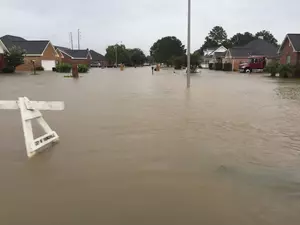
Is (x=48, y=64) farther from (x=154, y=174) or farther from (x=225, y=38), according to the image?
(x=225, y=38)

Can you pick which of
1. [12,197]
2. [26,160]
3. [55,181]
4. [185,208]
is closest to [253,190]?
[185,208]

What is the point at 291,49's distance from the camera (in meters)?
41.5

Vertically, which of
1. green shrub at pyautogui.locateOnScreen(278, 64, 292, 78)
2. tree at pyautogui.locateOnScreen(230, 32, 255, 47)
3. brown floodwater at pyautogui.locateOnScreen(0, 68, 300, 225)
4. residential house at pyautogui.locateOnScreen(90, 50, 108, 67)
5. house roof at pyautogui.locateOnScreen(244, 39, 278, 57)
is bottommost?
brown floodwater at pyautogui.locateOnScreen(0, 68, 300, 225)

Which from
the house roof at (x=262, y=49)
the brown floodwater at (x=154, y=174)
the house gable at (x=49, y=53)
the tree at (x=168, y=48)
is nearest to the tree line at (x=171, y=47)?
the tree at (x=168, y=48)

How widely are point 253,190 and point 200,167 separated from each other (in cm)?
114

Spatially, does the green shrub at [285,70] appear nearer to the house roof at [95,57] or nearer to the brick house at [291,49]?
the brick house at [291,49]

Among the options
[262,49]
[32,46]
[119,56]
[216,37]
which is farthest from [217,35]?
[32,46]

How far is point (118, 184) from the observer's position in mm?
4879

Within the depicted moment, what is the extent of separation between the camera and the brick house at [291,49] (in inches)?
1581

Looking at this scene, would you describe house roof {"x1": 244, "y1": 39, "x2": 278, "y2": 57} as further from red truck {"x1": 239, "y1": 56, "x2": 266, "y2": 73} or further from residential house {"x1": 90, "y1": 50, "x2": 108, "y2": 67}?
residential house {"x1": 90, "y1": 50, "x2": 108, "y2": 67}

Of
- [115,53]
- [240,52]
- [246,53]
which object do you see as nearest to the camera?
[246,53]

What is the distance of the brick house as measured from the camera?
40.2m

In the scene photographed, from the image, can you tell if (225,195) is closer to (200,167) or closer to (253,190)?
(253,190)

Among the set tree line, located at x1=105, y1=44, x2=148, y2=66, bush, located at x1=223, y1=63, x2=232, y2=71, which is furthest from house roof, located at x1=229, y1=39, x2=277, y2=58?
tree line, located at x1=105, y1=44, x2=148, y2=66
